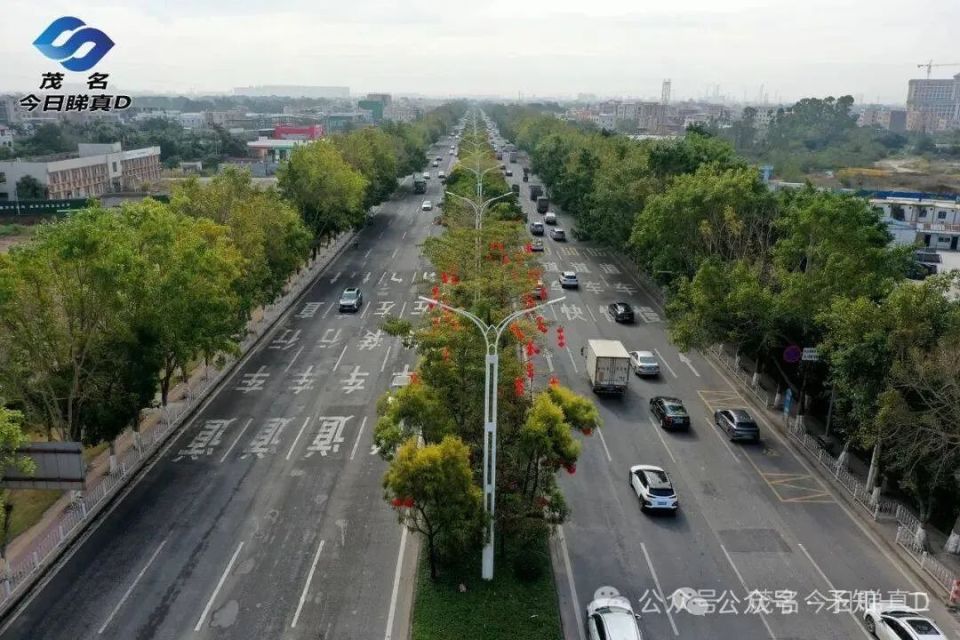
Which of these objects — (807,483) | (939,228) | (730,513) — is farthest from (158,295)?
(939,228)

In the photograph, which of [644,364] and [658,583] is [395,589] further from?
[644,364]

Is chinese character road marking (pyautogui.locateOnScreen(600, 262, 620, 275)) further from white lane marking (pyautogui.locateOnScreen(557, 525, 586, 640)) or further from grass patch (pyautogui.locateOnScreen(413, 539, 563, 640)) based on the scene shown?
grass patch (pyautogui.locateOnScreen(413, 539, 563, 640))

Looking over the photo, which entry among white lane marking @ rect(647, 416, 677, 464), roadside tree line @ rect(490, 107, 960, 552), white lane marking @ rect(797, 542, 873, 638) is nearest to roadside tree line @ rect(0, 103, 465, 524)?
white lane marking @ rect(647, 416, 677, 464)

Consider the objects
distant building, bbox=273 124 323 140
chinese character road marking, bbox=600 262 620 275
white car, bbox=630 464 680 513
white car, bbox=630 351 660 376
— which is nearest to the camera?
white car, bbox=630 464 680 513

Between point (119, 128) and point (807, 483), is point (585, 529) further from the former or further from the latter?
point (119, 128)

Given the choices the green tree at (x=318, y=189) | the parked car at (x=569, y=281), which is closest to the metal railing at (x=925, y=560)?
the parked car at (x=569, y=281)

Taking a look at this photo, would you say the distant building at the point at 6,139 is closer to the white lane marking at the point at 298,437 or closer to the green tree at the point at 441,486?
the white lane marking at the point at 298,437
